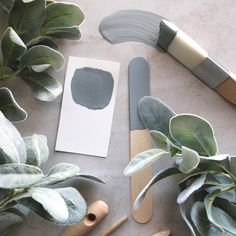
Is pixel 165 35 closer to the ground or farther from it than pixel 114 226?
farther from it

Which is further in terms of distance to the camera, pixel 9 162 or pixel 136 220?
pixel 136 220

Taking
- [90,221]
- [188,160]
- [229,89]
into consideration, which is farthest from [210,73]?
[90,221]

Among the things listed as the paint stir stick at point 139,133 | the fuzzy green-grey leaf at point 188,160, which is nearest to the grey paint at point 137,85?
the paint stir stick at point 139,133

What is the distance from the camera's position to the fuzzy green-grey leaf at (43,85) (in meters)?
0.60

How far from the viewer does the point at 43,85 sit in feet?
1.99

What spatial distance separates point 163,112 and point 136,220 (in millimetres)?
145

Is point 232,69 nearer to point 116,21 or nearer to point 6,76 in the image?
point 116,21

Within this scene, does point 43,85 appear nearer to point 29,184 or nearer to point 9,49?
point 9,49

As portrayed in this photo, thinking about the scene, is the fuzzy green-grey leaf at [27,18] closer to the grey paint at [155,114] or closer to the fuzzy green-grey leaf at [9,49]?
the fuzzy green-grey leaf at [9,49]

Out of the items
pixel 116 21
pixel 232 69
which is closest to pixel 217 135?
pixel 232 69

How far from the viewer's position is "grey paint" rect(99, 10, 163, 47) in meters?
0.64

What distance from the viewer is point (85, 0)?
2.15ft

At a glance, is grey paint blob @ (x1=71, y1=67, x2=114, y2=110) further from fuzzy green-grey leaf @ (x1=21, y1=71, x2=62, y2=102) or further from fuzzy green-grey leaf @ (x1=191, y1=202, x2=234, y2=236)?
fuzzy green-grey leaf @ (x1=191, y1=202, x2=234, y2=236)

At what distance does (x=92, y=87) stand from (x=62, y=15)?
10 centimetres
